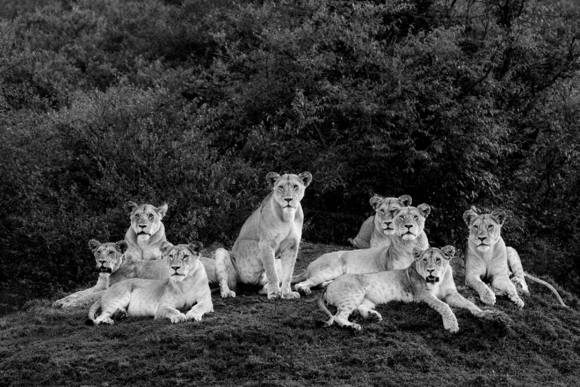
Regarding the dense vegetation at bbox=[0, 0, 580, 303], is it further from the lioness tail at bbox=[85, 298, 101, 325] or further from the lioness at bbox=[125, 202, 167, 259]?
the lioness tail at bbox=[85, 298, 101, 325]

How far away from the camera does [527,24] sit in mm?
27281

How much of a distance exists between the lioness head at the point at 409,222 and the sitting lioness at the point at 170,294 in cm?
269

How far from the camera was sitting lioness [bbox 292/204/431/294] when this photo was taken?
50.3 ft

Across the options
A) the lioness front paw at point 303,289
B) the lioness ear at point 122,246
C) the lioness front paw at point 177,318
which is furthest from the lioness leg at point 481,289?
the lioness ear at point 122,246

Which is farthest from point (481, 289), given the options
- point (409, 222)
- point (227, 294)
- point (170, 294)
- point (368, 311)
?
point (170, 294)

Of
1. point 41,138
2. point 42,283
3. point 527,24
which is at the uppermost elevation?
point 527,24

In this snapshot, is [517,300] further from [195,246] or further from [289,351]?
[195,246]

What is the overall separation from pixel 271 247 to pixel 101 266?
2308 millimetres

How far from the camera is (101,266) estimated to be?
15664 millimetres

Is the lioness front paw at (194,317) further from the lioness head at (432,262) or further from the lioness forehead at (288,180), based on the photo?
the lioness head at (432,262)

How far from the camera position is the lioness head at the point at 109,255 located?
15.6 m

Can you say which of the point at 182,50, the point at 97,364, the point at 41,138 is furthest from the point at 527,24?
the point at 97,364

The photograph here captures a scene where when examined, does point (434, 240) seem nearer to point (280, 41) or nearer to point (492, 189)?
point (492, 189)

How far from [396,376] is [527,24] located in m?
16.0
